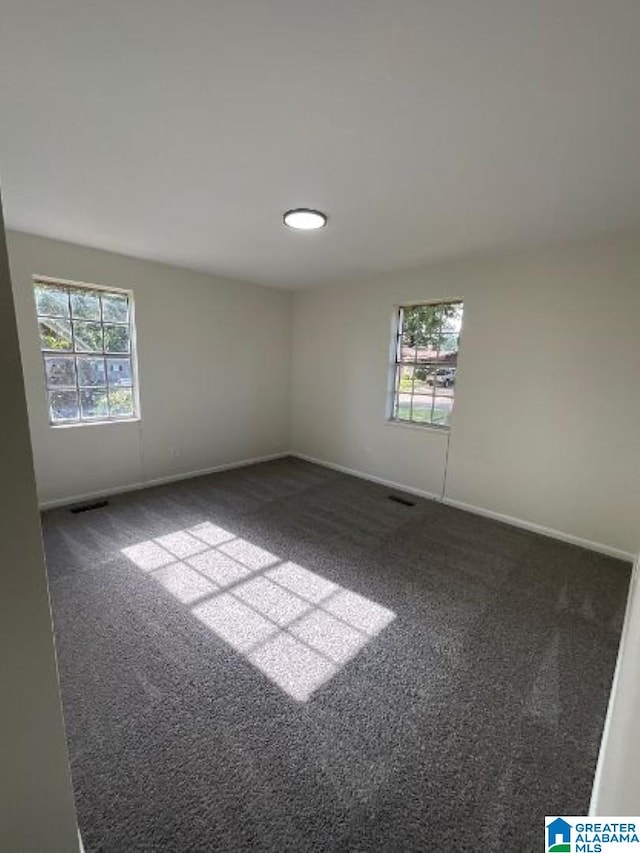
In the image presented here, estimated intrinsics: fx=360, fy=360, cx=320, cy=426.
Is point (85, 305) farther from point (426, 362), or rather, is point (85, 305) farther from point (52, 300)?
point (426, 362)

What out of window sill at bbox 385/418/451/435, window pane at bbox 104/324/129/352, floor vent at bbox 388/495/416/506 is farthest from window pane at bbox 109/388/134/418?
floor vent at bbox 388/495/416/506

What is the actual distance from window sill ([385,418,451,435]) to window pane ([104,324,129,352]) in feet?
10.0

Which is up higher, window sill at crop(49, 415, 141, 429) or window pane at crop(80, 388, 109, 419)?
window pane at crop(80, 388, 109, 419)

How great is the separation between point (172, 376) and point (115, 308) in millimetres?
885

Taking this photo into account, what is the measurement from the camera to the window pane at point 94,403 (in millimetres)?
3666

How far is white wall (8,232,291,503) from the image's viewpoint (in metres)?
3.30

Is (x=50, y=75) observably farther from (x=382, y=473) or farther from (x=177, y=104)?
(x=382, y=473)

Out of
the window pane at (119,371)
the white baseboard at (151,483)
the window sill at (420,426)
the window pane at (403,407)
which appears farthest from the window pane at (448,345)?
the window pane at (119,371)

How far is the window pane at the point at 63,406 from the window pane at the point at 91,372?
0.16 m

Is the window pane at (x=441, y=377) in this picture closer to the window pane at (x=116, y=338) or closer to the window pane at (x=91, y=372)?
the window pane at (x=116, y=338)

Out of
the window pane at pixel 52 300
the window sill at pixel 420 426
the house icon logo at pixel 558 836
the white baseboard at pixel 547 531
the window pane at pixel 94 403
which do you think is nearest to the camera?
the house icon logo at pixel 558 836

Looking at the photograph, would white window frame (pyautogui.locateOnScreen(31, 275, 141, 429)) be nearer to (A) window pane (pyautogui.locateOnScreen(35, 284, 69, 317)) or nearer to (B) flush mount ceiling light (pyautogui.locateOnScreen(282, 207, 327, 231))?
(A) window pane (pyautogui.locateOnScreen(35, 284, 69, 317))

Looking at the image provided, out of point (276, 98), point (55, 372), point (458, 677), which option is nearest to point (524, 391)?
point (458, 677)

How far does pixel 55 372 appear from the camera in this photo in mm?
3432
